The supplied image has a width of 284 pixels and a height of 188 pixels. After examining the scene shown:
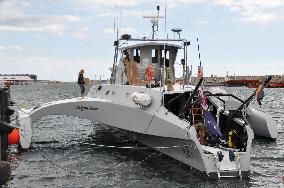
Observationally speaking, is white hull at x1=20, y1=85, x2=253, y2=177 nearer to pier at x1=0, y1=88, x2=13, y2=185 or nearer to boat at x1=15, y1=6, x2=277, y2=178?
boat at x1=15, y1=6, x2=277, y2=178

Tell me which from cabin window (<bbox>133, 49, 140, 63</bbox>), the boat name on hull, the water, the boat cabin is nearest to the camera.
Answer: the water

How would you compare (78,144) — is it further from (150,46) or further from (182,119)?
(182,119)

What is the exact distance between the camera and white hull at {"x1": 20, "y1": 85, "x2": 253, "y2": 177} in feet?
48.5

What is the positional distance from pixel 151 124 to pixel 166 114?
98cm

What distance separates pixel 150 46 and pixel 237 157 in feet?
31.1

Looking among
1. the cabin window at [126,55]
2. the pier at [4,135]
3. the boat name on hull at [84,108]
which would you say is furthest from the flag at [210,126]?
the cabin window at [126,55]

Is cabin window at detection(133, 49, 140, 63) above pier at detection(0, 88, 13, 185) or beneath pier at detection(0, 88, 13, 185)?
above

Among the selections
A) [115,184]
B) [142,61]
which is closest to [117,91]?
[142,61]

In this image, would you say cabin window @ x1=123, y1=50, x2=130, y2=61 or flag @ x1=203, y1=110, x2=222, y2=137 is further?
cabin window @ x1=123, y1=50, x2=130, y2=61

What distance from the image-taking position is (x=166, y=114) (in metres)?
16.6

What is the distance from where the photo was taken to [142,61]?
2267 cm

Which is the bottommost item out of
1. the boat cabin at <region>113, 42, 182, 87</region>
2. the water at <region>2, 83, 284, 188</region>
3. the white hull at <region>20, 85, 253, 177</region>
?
the water at <region>2, 83, 284, 188</region>

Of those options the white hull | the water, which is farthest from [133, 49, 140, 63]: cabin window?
the water

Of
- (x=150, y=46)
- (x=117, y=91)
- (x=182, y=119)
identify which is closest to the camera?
(x=182, y=119)
